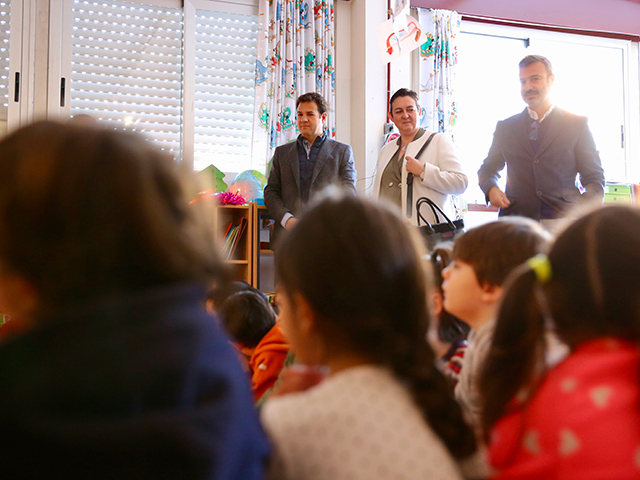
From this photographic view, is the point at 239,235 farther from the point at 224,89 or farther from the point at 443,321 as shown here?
the point at 443,321

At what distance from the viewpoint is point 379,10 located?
13.2ft

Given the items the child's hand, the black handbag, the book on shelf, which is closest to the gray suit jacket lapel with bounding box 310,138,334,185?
the book on shelf

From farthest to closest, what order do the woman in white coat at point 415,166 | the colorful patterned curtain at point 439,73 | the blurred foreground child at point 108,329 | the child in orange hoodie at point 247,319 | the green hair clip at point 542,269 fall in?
1. the colorful patterned curtain at point 439,73
2. the woman in white coat at point 415,166
3. the child in orange hoodie at point 247,319
4. the green hair clip at point 542,269
5. the blurred foreground child at point 108,329

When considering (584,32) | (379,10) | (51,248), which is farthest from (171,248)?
(584,32)

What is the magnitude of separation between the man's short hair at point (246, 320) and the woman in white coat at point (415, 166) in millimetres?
1177

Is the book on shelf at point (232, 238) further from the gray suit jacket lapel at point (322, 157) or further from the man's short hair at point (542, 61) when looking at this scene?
the man's short hair at point (542, 61)

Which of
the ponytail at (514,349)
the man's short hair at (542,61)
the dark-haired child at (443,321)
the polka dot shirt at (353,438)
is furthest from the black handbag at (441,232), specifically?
the polka dot shirt at (353,438)

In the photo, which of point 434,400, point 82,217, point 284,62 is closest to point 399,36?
point 284,62

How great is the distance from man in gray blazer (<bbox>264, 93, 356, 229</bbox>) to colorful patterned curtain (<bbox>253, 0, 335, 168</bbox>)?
669mm

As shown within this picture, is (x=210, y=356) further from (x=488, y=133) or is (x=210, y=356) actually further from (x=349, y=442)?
(x=488, y=133)

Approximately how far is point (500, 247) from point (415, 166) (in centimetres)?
157

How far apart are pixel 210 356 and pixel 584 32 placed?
5.14 m

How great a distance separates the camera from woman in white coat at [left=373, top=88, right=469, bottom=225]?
2.65 metres

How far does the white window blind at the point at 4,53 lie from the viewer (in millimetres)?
3512
